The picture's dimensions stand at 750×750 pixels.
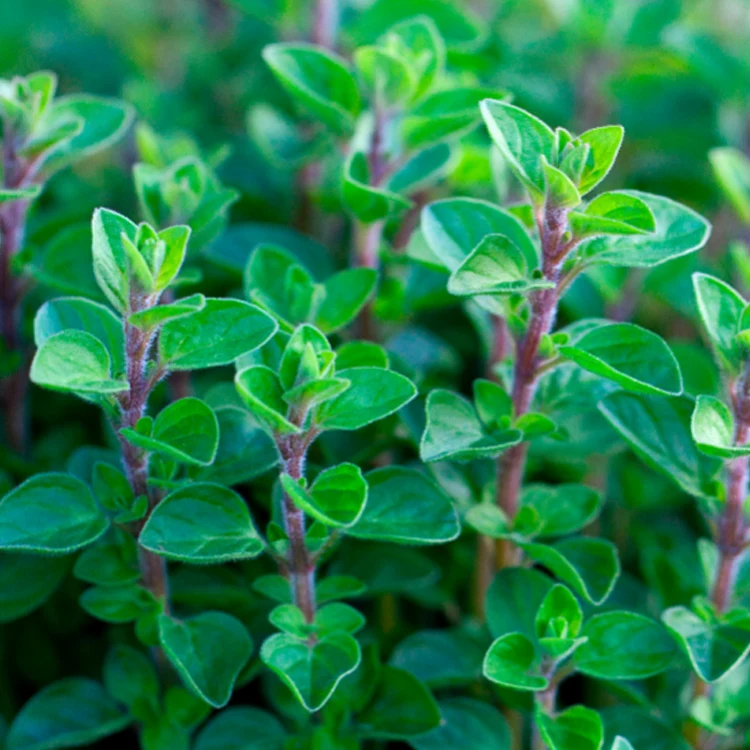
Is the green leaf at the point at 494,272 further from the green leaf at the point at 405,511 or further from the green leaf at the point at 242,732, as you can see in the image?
the green leaf at the point at 242,732

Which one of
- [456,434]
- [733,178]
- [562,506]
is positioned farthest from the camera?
[733,178]

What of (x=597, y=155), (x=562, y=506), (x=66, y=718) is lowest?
(x=66, y=718)

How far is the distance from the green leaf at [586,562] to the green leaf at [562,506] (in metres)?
0.02

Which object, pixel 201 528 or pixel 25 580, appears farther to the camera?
pixel 25 580

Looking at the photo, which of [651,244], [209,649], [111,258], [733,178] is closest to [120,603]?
[209,649]

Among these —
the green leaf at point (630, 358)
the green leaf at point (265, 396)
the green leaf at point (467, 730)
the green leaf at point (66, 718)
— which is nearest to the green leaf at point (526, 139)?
the green leaf at point (630, 358)

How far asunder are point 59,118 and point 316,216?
47cm

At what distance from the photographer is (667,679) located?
924 mm

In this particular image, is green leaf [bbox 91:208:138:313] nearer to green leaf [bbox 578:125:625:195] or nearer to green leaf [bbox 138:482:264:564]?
green leaf [bbox 138:482:264:564]

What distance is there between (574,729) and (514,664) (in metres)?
0.07

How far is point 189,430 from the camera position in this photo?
695 mm

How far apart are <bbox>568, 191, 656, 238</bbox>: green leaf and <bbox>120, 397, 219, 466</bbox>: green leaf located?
0.29 metres

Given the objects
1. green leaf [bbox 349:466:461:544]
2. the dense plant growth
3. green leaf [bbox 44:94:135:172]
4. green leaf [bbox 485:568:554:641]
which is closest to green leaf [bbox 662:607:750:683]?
the dense plant growth

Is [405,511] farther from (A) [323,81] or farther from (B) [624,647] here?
(A) [323,81]
